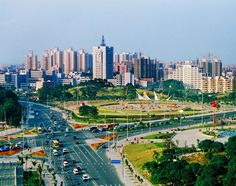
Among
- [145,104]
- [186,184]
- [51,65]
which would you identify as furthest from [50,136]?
[51,65]

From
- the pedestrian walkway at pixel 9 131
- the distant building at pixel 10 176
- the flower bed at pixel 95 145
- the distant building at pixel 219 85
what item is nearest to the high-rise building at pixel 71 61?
the distant building at pixel 219 85

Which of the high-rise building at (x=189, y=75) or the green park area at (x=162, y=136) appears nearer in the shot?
the green park area at (x=162, y=136)

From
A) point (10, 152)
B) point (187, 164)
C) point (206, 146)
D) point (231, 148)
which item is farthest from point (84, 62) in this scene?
point (187, 164)

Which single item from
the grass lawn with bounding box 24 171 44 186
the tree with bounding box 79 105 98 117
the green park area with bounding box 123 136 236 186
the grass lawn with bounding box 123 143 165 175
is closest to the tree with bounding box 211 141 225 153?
the green park area with bounding box 123 136 236 186

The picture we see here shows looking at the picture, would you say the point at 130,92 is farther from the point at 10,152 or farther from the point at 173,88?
the point at 10,152

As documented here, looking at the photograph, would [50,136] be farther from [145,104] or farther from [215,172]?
[145,104]

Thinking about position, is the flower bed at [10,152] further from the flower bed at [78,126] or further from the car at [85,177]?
the flower bed at [78,126]

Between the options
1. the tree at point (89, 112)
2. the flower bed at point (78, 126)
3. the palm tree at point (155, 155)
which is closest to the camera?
the palm tree at point (155, 155)

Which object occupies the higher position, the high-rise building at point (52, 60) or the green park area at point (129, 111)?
the high-rise building at point (52, 60)
